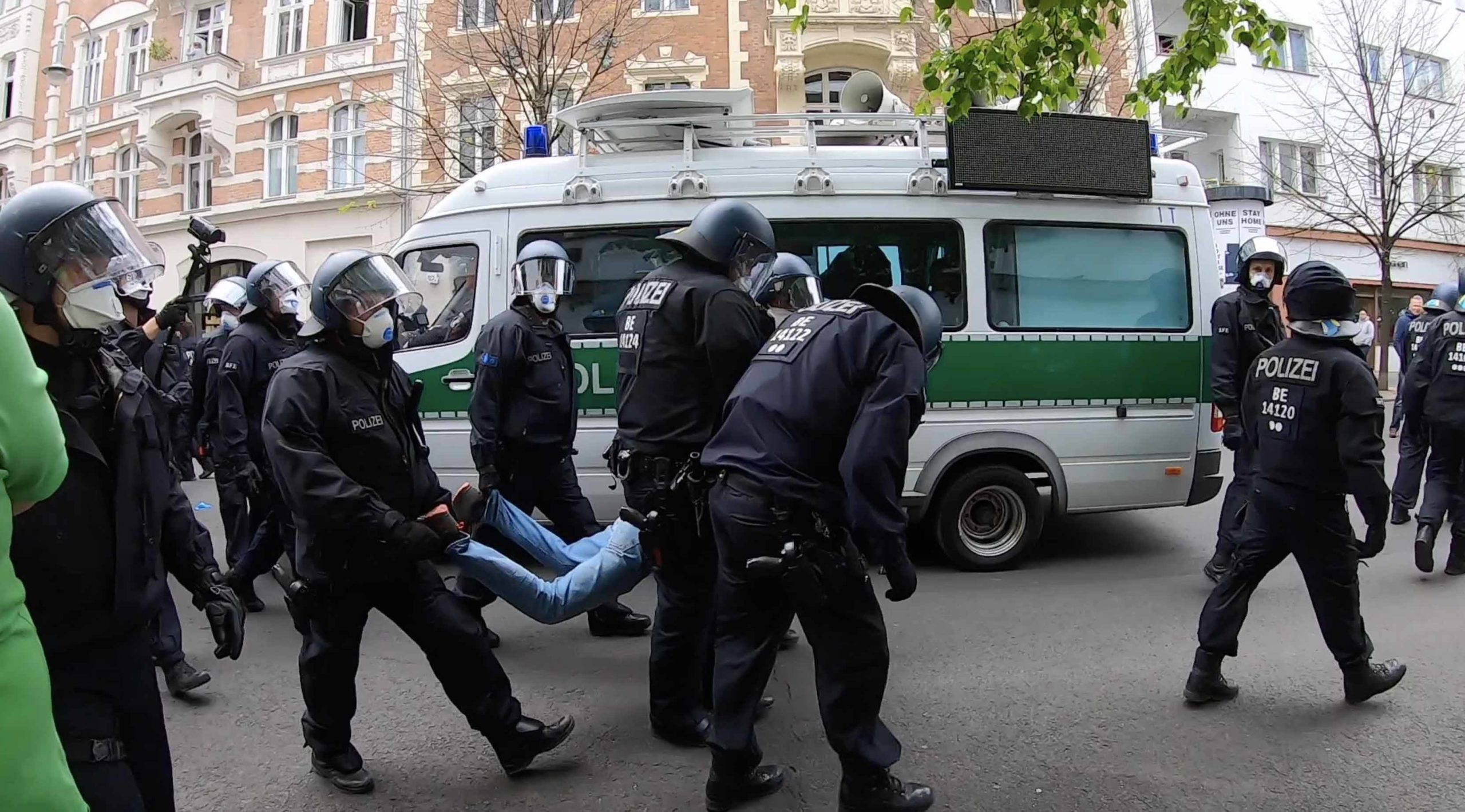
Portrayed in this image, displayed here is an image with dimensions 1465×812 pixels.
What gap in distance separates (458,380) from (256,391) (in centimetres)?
114

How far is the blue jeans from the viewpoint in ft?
11.1

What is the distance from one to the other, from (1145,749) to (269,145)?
70.8 feet

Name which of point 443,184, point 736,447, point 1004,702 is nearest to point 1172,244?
point 1004,702

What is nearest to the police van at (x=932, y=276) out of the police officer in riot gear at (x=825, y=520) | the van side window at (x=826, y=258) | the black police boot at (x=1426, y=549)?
the van side window at (x=826, y=258)

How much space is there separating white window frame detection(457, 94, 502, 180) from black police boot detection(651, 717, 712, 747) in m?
15.0

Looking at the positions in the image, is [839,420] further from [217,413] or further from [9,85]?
[9,85]

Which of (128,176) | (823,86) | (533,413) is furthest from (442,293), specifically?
(128,176)

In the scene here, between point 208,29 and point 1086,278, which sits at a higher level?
point 208,29

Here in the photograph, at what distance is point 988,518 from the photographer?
6309 mm

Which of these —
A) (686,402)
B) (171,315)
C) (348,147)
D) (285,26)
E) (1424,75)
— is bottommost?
(686,402)

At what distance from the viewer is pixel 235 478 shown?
5535 millimetres

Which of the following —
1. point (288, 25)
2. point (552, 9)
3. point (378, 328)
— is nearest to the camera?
point (378, 328)

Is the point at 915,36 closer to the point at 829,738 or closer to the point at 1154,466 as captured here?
the point at 1154,466

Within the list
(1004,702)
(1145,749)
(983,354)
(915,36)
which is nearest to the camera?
(1145,749)
